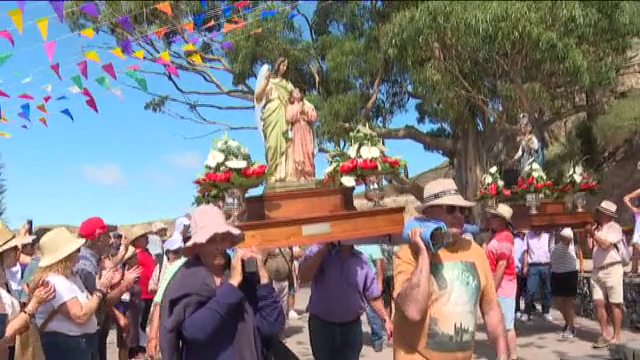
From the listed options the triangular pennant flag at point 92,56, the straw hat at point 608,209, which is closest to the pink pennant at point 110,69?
the triangular pennant flag at point 92,56

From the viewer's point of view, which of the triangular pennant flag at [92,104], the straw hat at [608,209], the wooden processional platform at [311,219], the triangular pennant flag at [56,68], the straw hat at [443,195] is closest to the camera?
the straw hat at [443,195]

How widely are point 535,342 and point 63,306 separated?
259 inches

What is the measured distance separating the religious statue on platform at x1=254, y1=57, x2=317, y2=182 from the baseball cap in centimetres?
155

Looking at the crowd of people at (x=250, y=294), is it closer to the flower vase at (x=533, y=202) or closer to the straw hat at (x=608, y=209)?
the flower vase at (x=533, y=202)

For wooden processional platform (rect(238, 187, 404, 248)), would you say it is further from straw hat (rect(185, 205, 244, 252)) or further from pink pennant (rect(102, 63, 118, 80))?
pink pennant (rect(102, 63, 118, 80))

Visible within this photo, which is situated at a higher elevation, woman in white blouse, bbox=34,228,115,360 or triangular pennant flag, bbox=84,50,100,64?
triangular pennant flag, bbox=84,50,100,64

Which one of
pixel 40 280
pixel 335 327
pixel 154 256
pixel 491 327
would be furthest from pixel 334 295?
pixel 154 256

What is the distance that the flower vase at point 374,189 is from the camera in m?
5.02

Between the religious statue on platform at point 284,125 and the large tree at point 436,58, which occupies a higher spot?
the large tree at point 436,58

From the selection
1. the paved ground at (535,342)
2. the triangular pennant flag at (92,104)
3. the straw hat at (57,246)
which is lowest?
the paved ground at (535,342)

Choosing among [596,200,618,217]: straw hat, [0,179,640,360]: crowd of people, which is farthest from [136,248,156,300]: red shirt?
[596,200,618,217]: straw hat

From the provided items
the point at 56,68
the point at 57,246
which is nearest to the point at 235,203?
the point at 57,246

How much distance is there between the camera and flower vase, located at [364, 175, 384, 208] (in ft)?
16.5

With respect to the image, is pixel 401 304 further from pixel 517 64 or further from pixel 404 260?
pixel 517 64
